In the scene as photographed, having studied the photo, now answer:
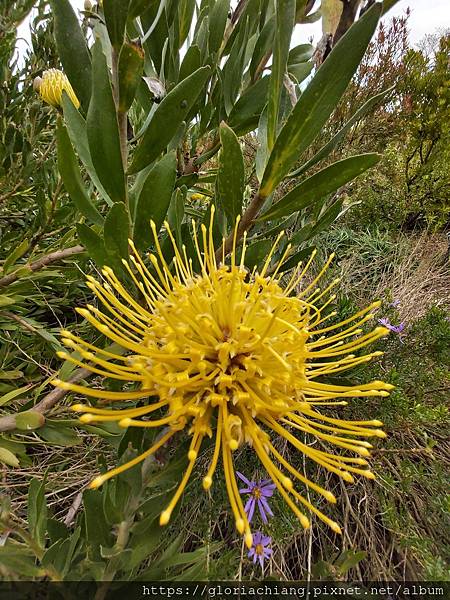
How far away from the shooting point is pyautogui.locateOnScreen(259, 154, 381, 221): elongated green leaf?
57 centimetres

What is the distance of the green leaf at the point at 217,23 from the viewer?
0.87m

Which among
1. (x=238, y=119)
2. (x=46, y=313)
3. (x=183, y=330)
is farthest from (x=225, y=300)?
(x=46, y=313)

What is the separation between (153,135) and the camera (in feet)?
1.94

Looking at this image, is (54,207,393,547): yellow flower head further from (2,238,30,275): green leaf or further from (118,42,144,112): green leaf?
(2,238,30,275): green leaf

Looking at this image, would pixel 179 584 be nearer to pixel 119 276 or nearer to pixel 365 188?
pixel 119 276

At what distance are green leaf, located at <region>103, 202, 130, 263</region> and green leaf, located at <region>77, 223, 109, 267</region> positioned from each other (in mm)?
18

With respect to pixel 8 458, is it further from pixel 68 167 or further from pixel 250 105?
pixel 250 105

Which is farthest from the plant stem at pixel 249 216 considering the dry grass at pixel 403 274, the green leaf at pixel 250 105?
the dry grass at pixel 403 274

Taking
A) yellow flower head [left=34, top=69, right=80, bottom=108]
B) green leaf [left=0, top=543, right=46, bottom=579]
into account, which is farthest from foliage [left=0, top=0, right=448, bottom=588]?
yellow flower head [left=34, top=69, right=80, bottom=108]

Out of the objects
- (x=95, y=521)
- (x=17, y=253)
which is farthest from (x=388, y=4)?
(x=17, y=253)

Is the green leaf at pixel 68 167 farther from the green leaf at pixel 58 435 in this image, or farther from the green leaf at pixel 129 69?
the green leaf at pixel 58 435

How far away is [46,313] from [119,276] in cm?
98

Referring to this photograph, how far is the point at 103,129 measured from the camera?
1.83 feet

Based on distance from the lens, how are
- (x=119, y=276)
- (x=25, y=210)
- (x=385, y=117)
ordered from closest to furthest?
(x=119, y=276), (x=25, y=210), (x=385, y=117)
